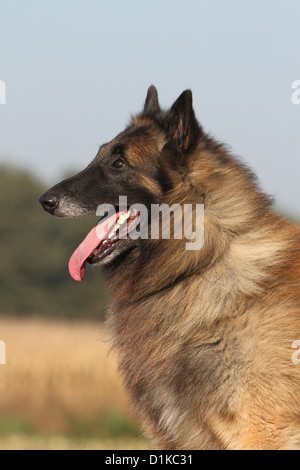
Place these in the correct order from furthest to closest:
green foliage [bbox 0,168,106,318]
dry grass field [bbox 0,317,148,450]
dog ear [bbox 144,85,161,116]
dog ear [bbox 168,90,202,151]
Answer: green foliage [bbox 0,168,106,318] → dry grass field [bbox 0,317,148,450] → dog ear [bbox 144,85,161,116] → dog ear [bbox 168,90,202,151]

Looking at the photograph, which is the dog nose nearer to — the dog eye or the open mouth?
the open mouth

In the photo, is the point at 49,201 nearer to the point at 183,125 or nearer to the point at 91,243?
the point at 91,243

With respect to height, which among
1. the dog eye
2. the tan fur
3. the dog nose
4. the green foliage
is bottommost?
the green foliage

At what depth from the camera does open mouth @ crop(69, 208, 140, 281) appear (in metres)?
4.31

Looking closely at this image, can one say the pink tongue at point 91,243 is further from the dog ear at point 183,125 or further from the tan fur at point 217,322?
the dog ear at point 183,125

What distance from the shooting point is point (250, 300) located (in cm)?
400

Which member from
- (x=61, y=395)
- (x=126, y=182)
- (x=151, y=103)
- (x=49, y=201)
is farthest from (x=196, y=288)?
(x=61, y=395)

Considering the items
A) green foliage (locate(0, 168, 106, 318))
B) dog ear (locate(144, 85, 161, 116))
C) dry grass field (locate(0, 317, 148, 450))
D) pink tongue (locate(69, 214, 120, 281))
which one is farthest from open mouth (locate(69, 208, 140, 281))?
green foliage (locate(0, 168, 106, 318))

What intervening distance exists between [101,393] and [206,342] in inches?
292

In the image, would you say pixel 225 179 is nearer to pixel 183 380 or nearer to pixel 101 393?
pixel 183 380

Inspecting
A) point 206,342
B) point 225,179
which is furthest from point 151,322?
point 225,179

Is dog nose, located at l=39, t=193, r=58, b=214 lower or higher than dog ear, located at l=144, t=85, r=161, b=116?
lower

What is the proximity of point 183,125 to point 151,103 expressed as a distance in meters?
0.77

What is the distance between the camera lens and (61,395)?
11.0 m
